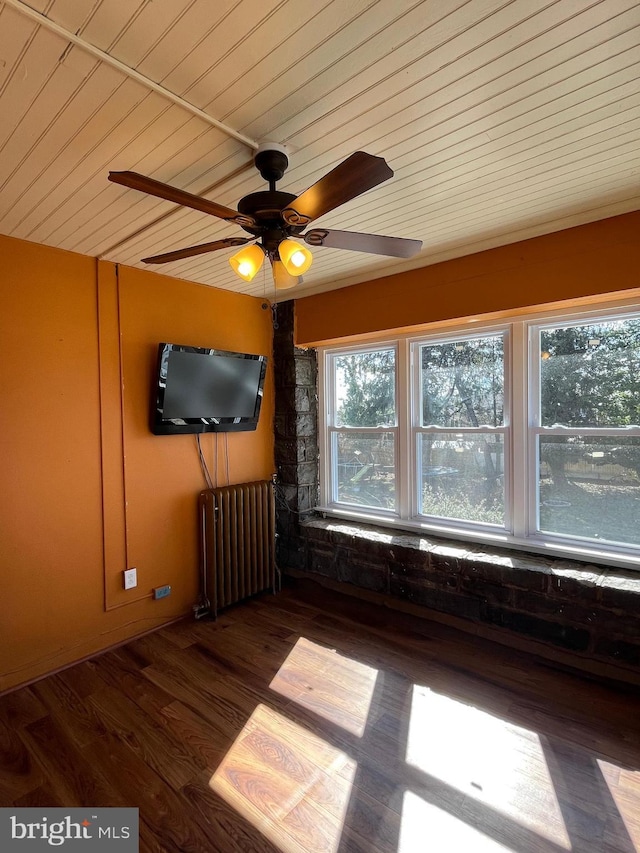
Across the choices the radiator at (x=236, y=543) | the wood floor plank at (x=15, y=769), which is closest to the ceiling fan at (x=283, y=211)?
the radiator at (x=236, y=543)

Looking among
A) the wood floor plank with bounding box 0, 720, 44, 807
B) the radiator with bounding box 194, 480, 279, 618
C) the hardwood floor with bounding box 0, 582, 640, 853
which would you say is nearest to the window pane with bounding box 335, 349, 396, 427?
the radiator with bounding box 194, 480, 279, 618

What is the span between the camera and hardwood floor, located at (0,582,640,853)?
149 cm

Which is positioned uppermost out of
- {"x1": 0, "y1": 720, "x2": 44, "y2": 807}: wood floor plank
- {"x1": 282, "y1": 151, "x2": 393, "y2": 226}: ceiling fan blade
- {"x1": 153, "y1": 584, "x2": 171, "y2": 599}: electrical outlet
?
{"x1": 282, "y1": 151, "x2": 393, "y2": 226}: ceiling fan blade

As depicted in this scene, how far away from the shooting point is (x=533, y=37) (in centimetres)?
112

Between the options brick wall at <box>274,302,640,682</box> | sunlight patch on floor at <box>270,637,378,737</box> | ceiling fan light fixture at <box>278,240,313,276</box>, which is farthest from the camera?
brick wall at <box>274,302,640,682</box>

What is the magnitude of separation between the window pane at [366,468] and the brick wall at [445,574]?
0.24 metres

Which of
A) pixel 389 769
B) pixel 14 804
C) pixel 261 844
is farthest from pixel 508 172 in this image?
pixel 14 804

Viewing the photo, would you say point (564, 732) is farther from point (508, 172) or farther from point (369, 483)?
point (508, 172)

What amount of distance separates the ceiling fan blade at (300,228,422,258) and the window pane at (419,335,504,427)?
1438mm

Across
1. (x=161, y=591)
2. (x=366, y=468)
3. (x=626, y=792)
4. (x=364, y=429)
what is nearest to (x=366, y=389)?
(x=364, y=429)

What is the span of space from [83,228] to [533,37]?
209 cm

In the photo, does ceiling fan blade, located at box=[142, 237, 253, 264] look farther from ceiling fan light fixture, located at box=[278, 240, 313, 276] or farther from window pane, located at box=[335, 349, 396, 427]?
window pane, located at box=[335, 349, 396, 427]

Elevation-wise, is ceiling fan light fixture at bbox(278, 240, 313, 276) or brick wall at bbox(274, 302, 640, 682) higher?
ceiling fan light fixture at bbox(278, 240, 313, 276)

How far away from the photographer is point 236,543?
314 cm
